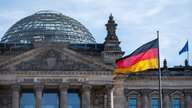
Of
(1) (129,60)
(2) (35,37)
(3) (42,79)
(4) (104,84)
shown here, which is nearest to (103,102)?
(4) (104,84)

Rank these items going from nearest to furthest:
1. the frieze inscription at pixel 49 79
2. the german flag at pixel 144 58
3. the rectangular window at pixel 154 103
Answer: the german flag at pixel 144 58, the frieze inscription at pixel 49 79, the rectangular window at pixel 154 103

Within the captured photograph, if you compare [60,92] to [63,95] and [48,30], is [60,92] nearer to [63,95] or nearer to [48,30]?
[63,95]

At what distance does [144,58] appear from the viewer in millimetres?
51969

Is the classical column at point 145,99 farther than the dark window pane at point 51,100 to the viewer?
Yes

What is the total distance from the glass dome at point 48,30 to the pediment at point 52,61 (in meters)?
12.9

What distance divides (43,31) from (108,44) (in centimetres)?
1472

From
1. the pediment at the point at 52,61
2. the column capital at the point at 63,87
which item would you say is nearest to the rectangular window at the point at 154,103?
the pediment at the point at 52,61

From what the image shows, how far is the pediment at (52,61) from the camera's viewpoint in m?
76.8

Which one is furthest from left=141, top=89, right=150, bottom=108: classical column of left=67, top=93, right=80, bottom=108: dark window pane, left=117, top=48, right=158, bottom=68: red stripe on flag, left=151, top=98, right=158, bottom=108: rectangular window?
left=117, top=48, right=158, bottom=68: red stripe on flag

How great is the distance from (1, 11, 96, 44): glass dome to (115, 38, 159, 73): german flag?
37.7m

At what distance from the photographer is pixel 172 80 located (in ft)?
278

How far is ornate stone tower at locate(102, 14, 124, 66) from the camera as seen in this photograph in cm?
8131

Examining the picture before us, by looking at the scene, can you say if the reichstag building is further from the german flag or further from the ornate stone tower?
the german flag

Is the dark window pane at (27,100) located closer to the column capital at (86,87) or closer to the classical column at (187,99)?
the column capital at (86,87)
